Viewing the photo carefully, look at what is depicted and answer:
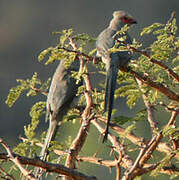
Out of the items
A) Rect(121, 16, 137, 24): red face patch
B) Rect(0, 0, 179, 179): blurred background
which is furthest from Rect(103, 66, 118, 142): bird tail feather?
Rect(0, 0, 179, 179): blurred background

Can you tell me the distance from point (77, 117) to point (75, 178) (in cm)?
96

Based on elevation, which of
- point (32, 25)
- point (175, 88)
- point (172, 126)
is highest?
point (32, 25)

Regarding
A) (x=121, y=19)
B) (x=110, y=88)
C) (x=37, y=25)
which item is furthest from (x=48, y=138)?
(x=37, y=25)

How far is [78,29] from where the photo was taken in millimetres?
24703

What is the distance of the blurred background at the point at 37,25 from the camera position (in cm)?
2192

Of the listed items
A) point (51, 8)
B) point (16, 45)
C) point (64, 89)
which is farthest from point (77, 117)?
point (51, 8)

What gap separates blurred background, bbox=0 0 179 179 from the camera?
71.9 feet

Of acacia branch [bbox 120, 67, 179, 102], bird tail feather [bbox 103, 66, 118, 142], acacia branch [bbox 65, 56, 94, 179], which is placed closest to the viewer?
acacia branch [bbox 120, 67, 179, 102]

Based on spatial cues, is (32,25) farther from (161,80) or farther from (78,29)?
(161,80)

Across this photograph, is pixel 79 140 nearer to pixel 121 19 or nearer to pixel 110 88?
pixel 110 88

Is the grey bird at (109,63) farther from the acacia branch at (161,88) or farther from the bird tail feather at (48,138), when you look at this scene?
the bird tail feather at (48,138)

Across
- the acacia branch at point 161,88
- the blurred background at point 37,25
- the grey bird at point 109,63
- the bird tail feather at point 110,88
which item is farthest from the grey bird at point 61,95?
the blurred background at point 37,25

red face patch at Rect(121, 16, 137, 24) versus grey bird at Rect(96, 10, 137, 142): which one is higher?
red face patch at Rect(121, 16, 137, 24)

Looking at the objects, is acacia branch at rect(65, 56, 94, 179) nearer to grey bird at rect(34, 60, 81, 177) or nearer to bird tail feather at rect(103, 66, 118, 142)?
bird tail feather at rect(103, 66, 118, 142)
